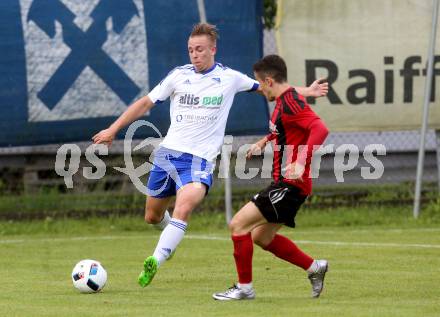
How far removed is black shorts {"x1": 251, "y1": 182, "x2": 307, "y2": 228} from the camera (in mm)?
7684

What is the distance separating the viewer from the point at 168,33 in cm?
1344

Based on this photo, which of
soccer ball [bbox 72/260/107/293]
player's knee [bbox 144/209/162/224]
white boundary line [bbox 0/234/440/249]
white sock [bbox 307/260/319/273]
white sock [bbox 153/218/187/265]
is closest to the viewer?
white sock [bbox 307/260/319/273]

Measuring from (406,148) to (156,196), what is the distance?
283 inches

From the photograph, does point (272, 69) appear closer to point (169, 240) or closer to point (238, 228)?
point (238, 228)

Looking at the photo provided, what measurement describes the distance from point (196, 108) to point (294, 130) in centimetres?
145

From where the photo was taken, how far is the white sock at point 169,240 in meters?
8.30

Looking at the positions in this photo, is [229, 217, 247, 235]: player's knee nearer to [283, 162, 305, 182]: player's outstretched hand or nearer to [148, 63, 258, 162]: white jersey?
[283, 162, 305, 182]: player's outstretched hand

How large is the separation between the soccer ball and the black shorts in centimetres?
132

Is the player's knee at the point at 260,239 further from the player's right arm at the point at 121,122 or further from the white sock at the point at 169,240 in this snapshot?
the player's right arm at the point at 121,122

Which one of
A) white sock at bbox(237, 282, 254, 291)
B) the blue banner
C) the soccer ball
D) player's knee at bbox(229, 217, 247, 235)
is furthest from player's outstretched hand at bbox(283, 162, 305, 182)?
the blue banner

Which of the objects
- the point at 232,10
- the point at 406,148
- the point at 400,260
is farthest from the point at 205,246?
the point at 406,148

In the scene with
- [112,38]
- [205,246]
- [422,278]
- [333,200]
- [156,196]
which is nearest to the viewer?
[422,278]

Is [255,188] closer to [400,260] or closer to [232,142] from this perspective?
[232,142]

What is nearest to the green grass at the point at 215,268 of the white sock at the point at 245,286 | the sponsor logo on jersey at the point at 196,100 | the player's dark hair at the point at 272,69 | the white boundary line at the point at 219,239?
the white boundary line at the point at 219,239
